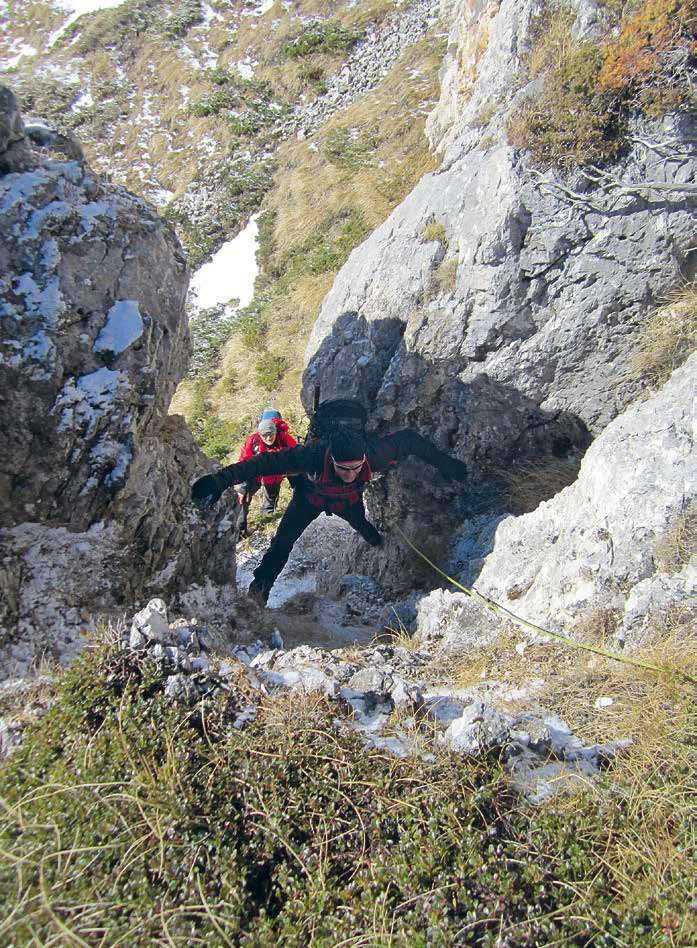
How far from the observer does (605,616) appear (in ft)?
13.1

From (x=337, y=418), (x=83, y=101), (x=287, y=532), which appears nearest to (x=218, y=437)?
(x=287, y=532)

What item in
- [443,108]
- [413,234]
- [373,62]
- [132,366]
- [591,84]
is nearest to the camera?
[132,366]

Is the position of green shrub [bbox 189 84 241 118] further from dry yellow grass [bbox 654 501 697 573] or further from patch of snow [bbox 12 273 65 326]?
dry yellow grass [bbox 654 501 697 573]

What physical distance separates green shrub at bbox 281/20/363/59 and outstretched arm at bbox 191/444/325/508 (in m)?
20.8

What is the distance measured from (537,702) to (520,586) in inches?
65.2

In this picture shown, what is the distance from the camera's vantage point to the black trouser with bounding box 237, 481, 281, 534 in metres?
7.11

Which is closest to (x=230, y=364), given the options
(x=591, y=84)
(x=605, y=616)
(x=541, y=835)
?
(x=591, y=84)

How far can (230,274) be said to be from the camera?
1650cm

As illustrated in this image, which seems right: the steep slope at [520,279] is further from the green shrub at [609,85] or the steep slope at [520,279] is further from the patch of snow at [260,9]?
the patch of snow at [260,9]

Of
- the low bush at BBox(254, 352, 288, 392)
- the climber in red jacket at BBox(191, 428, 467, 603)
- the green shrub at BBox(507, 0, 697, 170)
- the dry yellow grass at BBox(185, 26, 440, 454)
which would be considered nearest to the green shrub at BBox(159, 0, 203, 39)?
the dry yellow grass at BBox(185, 26, 440, 454)

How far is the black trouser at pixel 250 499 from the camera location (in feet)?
23.3

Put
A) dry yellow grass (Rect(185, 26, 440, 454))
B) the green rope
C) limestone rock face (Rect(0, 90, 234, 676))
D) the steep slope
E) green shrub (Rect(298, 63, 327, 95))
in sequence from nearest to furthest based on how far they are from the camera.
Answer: the green rope → limestone rock face (Rect(0, 90, 234, 676)) → the steep slope → dry yellow grass (Rect(185, 26, 440, 454)) → green shrub (Rect(298, 63, 327, 95))

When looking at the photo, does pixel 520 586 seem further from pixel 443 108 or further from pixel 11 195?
pixel 443 108

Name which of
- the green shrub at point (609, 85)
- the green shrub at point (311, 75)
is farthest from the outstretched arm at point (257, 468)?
the green shrub at point (311, 75)
